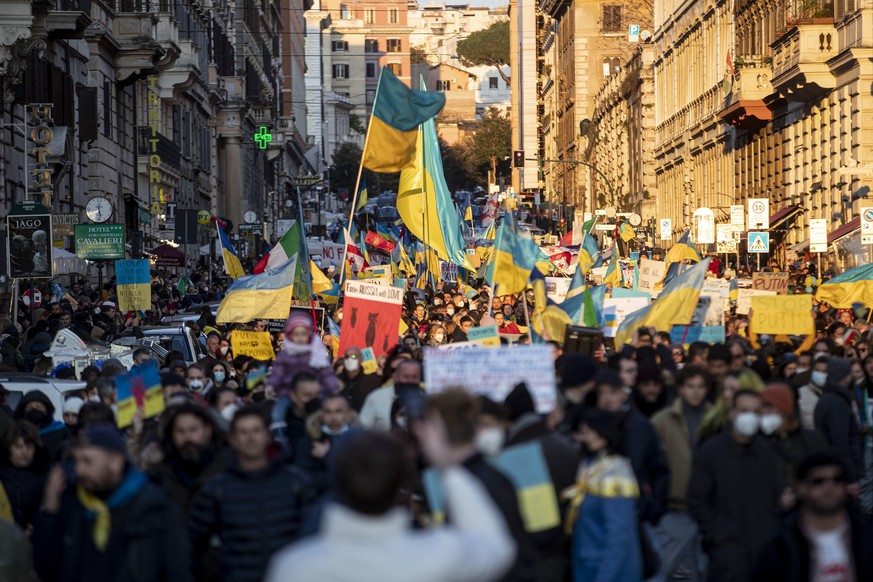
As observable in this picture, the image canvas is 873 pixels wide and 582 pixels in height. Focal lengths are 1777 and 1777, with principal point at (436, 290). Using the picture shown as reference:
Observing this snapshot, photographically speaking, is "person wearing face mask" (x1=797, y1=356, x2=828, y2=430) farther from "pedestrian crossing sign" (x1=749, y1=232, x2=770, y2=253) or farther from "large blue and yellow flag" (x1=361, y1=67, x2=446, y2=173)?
"pedestrian crossing sign" (x1=749, y1=232, x2=770, y2=253)

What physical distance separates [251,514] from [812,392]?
6.11m

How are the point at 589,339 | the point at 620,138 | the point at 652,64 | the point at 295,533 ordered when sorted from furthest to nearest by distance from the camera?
1. the point at 620,138
2. the point at 652,64
3. the point at 589,339
4. the point at 295,533

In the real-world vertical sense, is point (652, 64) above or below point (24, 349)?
above

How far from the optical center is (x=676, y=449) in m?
9.77

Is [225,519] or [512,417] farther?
[512,417]

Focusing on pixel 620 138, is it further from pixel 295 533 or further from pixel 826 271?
pixel 295 533

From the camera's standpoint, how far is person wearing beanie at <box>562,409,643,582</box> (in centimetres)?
801

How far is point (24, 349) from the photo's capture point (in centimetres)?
2161

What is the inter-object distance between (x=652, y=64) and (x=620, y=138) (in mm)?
11292

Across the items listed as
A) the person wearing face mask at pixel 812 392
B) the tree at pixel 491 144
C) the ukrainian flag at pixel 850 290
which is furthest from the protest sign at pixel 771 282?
the tree at pixel 491 144

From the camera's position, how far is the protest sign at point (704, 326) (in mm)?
16562

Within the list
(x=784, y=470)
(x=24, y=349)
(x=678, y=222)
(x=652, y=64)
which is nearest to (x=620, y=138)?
(x=652, y=64)

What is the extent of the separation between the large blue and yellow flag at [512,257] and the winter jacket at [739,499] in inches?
391

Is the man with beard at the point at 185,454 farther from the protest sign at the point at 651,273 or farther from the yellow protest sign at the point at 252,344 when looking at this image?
the protest sign at the point at 651,273
